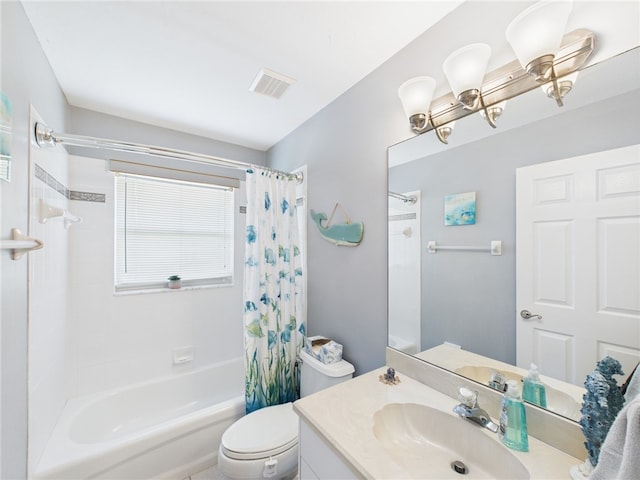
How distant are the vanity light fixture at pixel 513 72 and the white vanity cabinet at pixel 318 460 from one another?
4.21 feet

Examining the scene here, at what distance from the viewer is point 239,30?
123cm

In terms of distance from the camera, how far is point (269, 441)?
1381 mm

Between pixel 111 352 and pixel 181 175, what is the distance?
147cm

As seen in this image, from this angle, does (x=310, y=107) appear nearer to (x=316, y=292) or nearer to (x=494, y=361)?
(x=316, y=292)

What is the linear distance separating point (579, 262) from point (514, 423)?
1.71 ft

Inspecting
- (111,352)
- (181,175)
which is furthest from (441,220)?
(111,352)

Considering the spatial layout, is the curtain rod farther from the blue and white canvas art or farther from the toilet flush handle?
the toilet flush handle

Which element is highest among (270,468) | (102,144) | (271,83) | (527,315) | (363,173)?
(271,83)

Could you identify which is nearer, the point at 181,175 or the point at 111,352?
the point at 111,352

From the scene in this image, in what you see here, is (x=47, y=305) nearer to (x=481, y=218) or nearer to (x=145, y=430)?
(x=145, y=430)

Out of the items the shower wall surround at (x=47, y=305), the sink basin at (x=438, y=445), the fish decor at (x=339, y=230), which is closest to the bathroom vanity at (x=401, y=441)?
the sink basin at (x=438, y=445)

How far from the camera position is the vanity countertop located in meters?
0.74

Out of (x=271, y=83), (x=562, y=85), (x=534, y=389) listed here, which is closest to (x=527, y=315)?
(x=534, y=389)

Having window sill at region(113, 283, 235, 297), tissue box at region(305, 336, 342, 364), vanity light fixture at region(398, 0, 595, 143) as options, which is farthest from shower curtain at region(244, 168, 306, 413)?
vanity light fixture at region(398, 0, 595, 143)
